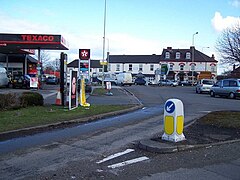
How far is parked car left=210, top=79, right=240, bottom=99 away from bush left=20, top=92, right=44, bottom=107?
17.5m

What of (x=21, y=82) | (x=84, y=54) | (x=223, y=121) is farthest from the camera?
(x=21, y=82)

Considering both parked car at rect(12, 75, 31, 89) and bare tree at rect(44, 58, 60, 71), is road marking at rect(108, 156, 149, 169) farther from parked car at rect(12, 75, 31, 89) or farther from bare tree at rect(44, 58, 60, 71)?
bare tree at rect(44, 58, 60, 71)

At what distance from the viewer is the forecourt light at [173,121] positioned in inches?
297

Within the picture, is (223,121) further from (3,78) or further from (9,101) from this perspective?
(3,78)

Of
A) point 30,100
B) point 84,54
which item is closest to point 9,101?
point 30,100

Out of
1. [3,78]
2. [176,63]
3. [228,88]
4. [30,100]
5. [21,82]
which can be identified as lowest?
[30,100]

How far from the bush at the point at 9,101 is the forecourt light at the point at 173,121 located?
8.19 metres

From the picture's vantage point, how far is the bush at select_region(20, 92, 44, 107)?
14164 millimetres

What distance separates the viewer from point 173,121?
7586 millimetres

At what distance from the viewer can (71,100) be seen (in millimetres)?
14578

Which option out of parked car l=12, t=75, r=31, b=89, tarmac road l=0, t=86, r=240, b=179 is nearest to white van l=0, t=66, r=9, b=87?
parked car l=12, t=75, r=31, b=89

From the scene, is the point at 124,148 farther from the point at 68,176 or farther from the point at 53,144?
the point at 68,176

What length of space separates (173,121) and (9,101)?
8.56 meters

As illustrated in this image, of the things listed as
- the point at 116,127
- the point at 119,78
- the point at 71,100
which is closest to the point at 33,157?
the point at 116,127
